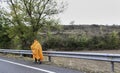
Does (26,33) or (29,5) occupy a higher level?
(29,5)

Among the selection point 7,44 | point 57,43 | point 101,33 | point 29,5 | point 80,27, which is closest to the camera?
point 29,5

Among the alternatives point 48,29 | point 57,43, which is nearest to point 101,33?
point 57,43

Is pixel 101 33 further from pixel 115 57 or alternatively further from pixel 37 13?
pixel 115 57

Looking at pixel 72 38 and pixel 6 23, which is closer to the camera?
pixel 6 23

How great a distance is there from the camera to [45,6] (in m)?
34.7

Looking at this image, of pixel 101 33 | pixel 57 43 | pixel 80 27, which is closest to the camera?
pixel 57 43

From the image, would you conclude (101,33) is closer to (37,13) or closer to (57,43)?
(57,43)

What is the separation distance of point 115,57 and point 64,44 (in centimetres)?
5135

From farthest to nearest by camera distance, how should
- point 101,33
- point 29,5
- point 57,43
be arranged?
1. point 101,33
2. point 57,43
3. point 29,5

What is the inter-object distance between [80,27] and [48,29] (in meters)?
56.6

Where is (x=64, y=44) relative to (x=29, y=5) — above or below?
below

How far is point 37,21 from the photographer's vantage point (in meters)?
34.4

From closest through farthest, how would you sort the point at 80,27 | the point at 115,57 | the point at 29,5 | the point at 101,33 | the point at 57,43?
the point at 115,57 → the point at 29,5 → the point at 57,43 → the point at 101,33 → the point at 80,27

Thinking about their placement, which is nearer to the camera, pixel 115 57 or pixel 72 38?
pixel 115 57
